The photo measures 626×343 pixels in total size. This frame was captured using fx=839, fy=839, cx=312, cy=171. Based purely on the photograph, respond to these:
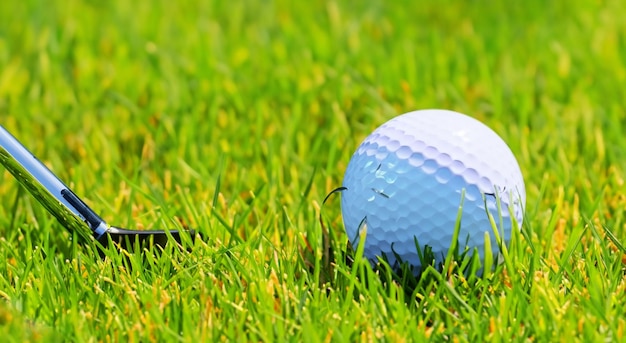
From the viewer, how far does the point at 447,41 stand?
490 cm

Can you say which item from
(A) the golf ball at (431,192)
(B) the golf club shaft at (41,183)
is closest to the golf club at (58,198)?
→ (B) the golf club shaft at (41,183)

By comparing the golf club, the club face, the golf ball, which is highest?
the golf club

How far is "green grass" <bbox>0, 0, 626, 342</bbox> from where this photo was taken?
224 centimetres

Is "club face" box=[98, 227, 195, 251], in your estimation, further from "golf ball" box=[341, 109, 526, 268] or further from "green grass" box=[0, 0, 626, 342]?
"golf ball" box=[341, 109, 526, 268]

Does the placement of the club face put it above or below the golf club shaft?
below

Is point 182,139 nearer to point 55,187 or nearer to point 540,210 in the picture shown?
point 55,187

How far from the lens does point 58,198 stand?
2.45m

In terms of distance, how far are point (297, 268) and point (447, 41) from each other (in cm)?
270

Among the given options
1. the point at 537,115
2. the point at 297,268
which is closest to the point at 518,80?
the point at 537,115

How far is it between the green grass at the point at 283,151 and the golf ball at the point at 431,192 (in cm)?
11

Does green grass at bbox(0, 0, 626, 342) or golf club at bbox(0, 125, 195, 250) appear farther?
golf club at bbox(0, 125, 195, 250)

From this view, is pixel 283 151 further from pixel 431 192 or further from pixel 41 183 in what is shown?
pixel 41 183

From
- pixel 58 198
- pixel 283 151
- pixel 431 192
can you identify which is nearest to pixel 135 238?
pixel 58 198

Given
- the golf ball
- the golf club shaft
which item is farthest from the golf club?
the golf ball
